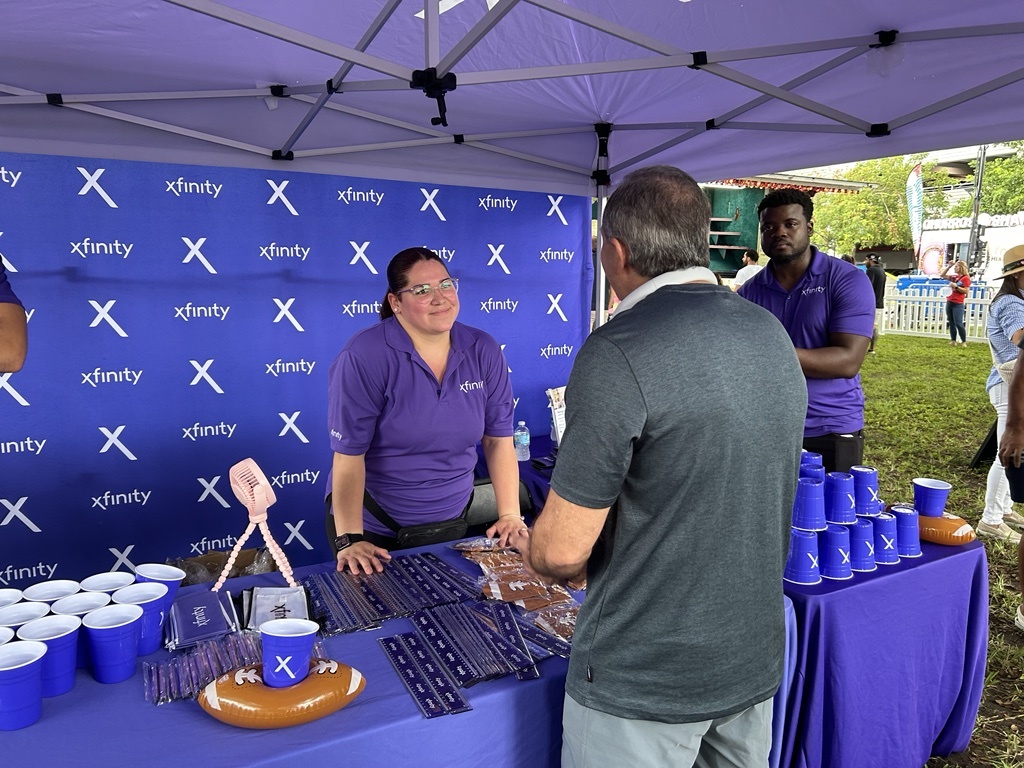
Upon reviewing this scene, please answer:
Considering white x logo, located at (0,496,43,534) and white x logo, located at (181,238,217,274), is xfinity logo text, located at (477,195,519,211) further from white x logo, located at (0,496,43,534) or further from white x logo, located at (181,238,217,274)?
white x logo, located at (0,496,43,534)

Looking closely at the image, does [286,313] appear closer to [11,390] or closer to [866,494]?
[11,390]

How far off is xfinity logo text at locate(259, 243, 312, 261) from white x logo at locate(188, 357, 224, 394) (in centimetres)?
59

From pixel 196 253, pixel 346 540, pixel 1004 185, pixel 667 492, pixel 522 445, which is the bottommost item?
pixel 522 445

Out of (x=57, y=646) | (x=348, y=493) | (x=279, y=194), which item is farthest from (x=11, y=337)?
(x=279, y=194)

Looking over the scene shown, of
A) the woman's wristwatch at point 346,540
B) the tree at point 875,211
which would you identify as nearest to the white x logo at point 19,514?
the woman's wristwatch at point 346,540

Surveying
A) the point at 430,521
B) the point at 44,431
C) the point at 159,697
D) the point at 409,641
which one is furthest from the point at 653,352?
the point at 44,431

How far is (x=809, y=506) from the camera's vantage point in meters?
1.67

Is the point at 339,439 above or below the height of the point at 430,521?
above

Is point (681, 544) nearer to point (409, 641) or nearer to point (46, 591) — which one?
point (409, 641)

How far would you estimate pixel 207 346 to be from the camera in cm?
324

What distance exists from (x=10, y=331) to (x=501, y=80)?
1.58 meters

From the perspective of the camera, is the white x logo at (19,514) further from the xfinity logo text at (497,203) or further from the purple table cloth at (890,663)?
the purple table cloth at (890,663)

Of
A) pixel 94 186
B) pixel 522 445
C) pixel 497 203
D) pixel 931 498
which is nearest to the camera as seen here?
pixel 931 498

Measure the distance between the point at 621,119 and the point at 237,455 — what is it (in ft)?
8.64
